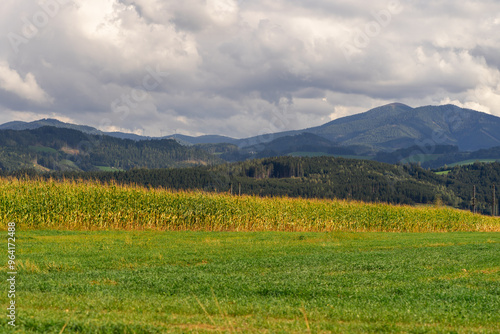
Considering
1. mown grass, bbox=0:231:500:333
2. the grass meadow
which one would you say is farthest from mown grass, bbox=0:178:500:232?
mown grass, bbox=0:231:500:333

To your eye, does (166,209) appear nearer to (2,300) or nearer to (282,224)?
(282,224)

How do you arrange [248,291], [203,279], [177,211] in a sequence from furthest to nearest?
1. [177,211]
2. [203,279]
3. [248,291]

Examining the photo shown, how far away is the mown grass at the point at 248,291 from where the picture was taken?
9.00 m

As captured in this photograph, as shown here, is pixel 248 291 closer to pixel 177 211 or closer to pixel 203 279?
pixel 203 279

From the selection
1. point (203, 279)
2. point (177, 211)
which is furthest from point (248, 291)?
point (177, 211)

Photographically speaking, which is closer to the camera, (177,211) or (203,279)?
(203,279)

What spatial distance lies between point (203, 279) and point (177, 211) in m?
22.8

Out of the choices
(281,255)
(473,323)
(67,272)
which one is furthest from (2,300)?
(281,255)

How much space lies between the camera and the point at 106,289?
1241 cm

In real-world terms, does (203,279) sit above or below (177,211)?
below

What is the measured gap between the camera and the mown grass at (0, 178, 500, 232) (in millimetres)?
31391

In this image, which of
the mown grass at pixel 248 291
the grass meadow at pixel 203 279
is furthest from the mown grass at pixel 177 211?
the mown grass at pixel 248 291

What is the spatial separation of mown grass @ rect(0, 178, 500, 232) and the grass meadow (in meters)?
0.12

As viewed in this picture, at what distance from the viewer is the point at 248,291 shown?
1256 cm
